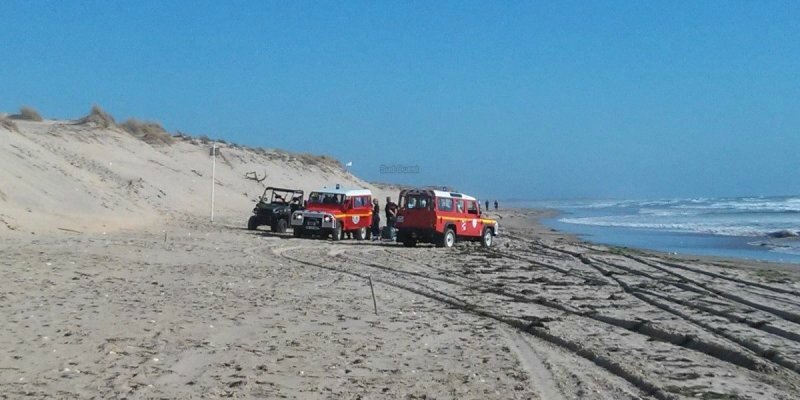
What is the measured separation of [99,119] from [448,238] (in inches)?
1172

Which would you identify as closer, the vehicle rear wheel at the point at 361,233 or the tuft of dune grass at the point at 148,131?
the vehicle rear wheel at the point at 361,233

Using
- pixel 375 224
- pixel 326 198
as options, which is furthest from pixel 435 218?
pixel 326 198

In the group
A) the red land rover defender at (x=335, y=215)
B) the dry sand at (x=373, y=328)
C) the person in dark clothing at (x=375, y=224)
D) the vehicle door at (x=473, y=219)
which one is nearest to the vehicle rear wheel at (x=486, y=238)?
the vehicle door at (x=473, y=219)

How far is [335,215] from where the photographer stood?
2655 centimetres

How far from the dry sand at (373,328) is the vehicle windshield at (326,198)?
822 cm

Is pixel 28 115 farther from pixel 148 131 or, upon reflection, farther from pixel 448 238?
pixel 448 238

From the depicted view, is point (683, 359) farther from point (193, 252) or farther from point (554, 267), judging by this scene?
point (193, 252)

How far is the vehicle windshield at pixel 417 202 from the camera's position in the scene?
24844 millimetres

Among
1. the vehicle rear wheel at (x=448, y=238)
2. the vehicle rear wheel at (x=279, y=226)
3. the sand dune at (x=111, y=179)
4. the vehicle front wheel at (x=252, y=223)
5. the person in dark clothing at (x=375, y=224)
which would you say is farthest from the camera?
the vehicle front wheel at (x=252, y=223)

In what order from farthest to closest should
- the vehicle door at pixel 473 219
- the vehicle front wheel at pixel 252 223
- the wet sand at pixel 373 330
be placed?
1. the vehicle front wheel at pixel 252 223
2. the vehicle door at pixel 473 219
3. the wet sand at pixel 373 330

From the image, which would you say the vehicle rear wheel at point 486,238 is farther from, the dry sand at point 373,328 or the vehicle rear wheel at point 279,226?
the dry sand at point 373,328

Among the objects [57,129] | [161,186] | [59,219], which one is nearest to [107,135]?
[57,129]

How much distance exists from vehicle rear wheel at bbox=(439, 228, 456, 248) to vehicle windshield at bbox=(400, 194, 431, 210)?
100 cm

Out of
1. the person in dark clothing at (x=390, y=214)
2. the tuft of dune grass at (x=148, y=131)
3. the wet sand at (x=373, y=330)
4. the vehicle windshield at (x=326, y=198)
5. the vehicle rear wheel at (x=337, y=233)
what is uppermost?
the tuft of dune grass at (x=148, y=131)
